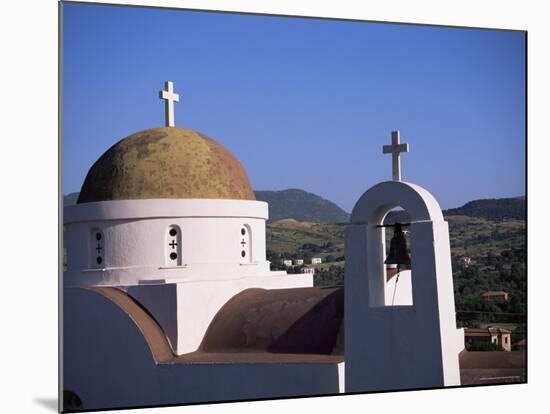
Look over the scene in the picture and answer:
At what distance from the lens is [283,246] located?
92.5 ft

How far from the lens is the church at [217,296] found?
35.1ft

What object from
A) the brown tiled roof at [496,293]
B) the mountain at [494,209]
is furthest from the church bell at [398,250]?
the brown tiled roof at [496,293]

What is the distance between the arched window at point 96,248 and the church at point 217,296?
0.09ft

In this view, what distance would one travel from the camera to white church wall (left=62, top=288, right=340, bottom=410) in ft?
39.2

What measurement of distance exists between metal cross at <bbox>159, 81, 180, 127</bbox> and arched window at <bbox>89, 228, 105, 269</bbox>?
6.43ft

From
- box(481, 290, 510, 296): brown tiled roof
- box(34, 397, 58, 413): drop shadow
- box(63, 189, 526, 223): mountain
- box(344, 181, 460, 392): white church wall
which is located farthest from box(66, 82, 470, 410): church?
box(63, 189, 526, 223): mountain

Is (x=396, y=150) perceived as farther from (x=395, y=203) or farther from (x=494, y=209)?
(x=494, y=209)

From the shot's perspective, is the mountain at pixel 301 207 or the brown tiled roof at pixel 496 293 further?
the mountain at pixel 301 207

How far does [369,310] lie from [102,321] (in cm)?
373

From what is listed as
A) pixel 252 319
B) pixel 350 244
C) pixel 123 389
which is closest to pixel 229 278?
pixel 252 319

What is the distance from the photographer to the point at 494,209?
1611 centimetres

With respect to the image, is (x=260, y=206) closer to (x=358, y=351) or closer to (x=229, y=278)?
(x=229, y=278)

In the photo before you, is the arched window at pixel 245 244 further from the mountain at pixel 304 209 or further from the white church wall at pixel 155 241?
the mountain at pixel 304 209

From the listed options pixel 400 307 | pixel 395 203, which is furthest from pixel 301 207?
pixel 400 307
